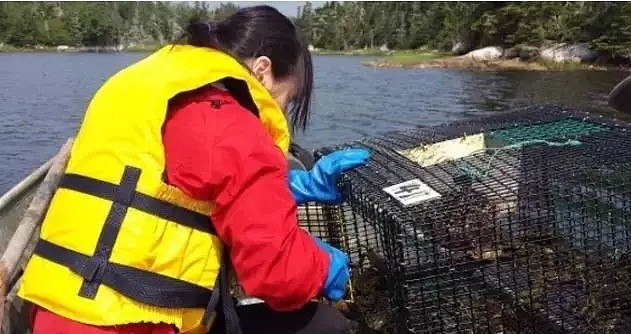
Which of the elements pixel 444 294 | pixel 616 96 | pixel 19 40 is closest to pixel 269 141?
pixel 616 96

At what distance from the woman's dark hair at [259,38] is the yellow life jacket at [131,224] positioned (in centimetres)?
17

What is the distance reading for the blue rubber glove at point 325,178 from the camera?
300 cm

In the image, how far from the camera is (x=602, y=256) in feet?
11.3

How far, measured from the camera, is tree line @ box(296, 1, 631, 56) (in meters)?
50.8

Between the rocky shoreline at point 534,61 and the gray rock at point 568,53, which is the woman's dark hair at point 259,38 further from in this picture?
the gray rock at point 568,53

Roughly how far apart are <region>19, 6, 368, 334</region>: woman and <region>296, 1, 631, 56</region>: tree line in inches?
599

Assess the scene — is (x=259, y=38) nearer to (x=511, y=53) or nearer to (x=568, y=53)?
(x=568, y=53)

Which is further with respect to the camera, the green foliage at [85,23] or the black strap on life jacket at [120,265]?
the green foliage at [85,23]

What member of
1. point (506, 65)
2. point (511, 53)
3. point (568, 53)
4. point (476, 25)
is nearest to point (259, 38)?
point (506, 65)

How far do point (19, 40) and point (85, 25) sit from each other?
12905 millimetres

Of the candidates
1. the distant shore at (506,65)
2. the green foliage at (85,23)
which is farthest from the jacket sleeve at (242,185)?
the green foliage at (85,23)

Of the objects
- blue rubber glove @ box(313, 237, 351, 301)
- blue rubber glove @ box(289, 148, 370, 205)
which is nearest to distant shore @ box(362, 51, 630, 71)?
blue rubber glove @ box(289, 148, 370, 205)

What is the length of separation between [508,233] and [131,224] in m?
1.67

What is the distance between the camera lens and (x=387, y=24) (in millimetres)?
110688
